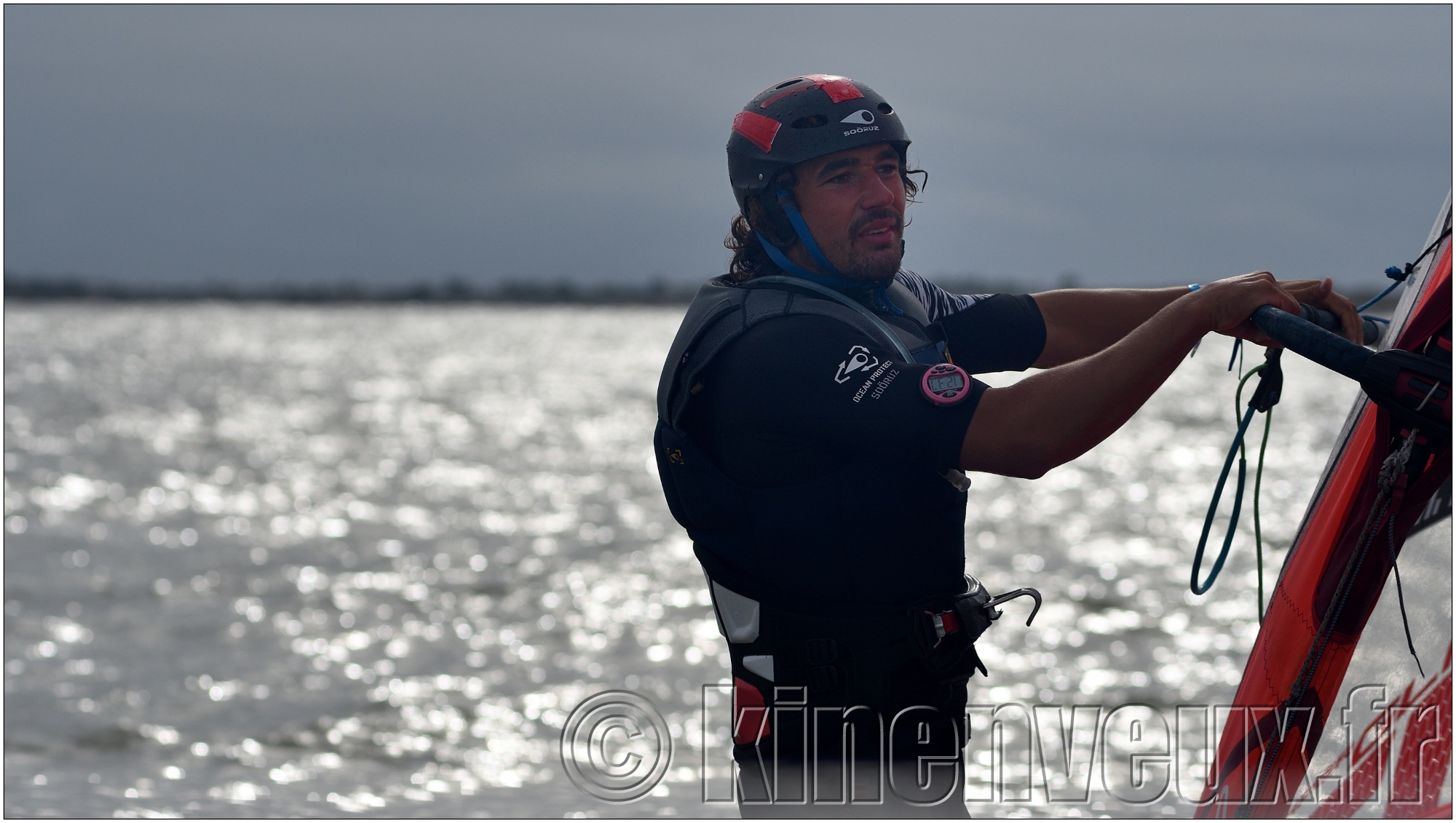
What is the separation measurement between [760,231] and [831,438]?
0.81m

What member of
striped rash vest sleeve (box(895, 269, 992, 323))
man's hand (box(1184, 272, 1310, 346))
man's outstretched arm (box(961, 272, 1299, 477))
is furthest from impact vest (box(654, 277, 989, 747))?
man's hand (box(1184, 272, 1310, 346))

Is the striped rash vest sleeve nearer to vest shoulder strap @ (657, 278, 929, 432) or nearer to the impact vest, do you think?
the impact vest

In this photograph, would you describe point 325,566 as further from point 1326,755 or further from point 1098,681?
point 1326,755

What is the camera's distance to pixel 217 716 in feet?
44.0

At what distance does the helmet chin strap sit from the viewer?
3588 mm

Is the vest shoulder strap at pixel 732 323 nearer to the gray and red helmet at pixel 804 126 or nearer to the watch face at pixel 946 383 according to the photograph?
the watch face at pixel 946 383

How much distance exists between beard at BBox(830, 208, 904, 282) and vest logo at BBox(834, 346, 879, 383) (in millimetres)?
397

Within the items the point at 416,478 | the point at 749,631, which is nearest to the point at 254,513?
the point at 416,478

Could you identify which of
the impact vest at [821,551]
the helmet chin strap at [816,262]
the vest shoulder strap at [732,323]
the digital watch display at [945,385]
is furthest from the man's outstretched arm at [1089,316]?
the digital watch display at [945,385]

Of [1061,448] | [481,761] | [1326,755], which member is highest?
[1061,448]

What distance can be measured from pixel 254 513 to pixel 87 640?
13.4 meters

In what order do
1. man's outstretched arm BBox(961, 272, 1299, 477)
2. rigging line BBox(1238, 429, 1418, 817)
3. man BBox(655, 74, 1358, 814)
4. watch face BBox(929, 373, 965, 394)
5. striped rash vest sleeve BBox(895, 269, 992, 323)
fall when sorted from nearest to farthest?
1. man's outstretched arm BBox(961, 272, 1299, 477)
2. watch face BBox(929, 373, 965, 394)
3. man BBox(655, 74, 1358, 814)
4. rigging line BBox(1238, 429, 1418, 817)
5. striped rash vest sleeve BBox(895, 269, 992, 323)

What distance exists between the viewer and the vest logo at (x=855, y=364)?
3174 mm

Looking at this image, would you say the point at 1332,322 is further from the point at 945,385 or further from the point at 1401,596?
the point at 945,385
